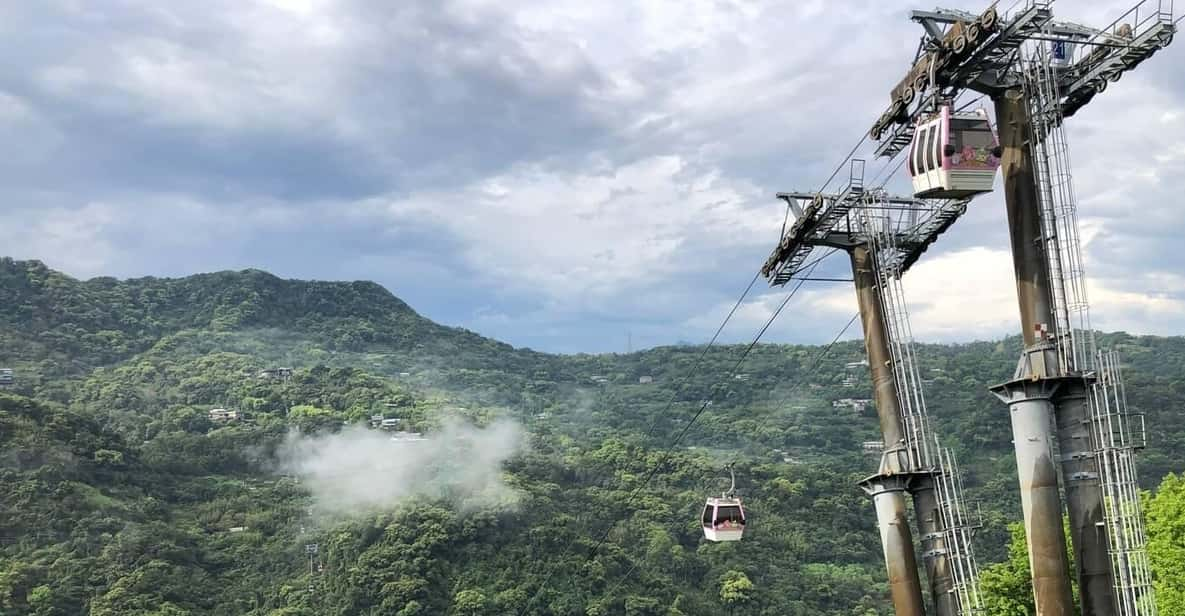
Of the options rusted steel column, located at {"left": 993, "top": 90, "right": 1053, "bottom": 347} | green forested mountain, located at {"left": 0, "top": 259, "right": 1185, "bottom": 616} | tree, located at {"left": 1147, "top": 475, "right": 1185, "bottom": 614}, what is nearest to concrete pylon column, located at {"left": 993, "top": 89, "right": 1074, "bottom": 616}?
rusted steel column, located at {"left": 993, "top": 90, "right": 1053, "bottom": 347}

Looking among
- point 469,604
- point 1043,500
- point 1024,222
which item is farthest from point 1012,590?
point 469,604

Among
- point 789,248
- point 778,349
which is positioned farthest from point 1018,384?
point 778,349

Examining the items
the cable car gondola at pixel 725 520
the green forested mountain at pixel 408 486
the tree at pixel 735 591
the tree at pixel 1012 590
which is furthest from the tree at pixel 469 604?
the cable car gondola at pixel 725 520

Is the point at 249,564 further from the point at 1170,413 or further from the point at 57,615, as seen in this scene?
the point at 1170,413

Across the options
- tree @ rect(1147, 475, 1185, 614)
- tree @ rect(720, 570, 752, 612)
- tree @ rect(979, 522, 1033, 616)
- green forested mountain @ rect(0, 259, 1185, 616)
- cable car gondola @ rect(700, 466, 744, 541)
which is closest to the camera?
tree @ rect(1147, 475, 1185, 614)

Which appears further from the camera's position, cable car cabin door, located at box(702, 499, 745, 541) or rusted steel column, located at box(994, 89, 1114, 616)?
cable car cabin door, located at box(702, 499, 745, 541)

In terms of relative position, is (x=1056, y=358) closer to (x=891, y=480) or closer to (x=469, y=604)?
(x=891, y=480)

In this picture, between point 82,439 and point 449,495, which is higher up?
point 82,439

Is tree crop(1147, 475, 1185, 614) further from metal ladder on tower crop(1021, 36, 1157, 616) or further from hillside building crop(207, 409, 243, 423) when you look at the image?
hillside building crop(207, 409, 243, 423)

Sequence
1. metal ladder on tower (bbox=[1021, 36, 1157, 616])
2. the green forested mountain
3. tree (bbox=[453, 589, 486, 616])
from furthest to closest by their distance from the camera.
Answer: the green forested mountain → tree (bbox=[453, 589, 486, 616]) → metal ladder on tower (bbox=[1021, 36, 1157, 616])
